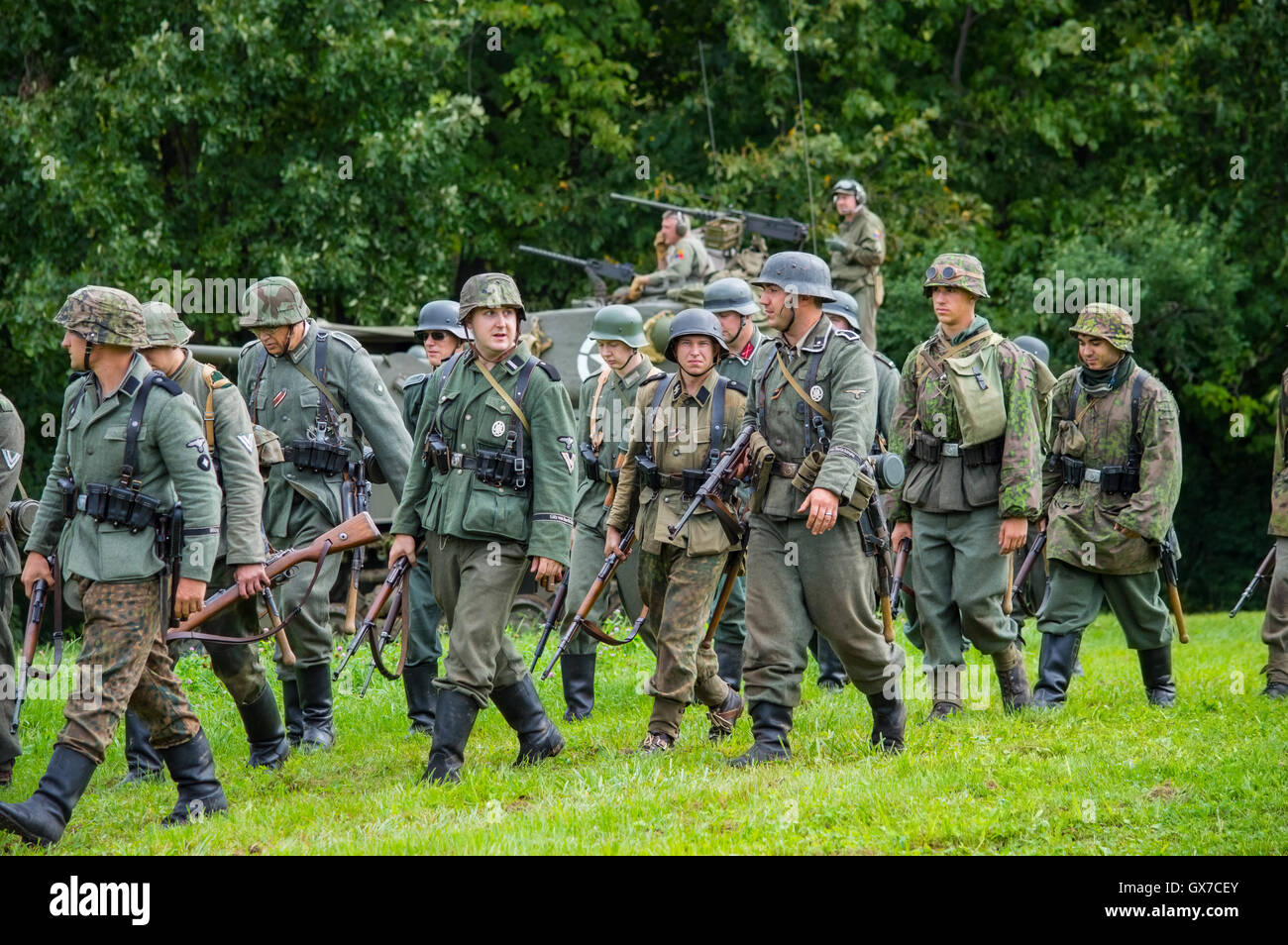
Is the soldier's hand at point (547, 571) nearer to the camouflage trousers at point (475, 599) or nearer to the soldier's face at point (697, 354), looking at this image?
the camouflage trousers at point (475, 599)

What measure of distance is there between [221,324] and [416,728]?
1216cm

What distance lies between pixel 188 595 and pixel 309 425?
6.85ft

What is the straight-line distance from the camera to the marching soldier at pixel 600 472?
9789 millimetres

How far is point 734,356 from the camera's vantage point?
31.0 feet

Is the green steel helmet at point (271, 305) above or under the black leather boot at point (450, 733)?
above

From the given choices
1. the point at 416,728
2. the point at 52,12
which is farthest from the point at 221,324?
the point at 416,728

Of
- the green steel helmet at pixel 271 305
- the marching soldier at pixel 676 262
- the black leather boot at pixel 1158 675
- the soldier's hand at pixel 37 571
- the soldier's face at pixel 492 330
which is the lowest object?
the black leather boot at pixel 1158 675

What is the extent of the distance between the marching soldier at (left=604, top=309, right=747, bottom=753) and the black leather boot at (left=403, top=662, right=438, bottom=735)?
141cm

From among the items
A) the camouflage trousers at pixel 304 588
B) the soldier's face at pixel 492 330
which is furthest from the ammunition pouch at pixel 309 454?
the soldier's face at pixel 492 330

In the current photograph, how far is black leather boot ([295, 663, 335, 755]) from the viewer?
8793mm

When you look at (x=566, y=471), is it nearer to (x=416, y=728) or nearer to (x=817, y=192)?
(x=416, y=728)

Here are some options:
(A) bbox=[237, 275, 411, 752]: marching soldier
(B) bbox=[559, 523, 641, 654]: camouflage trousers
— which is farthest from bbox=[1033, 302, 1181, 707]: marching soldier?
(A) bbox=[237, 275, 411, 752]: marching soldier

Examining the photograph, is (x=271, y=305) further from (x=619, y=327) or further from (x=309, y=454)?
(x=619, y=327)
